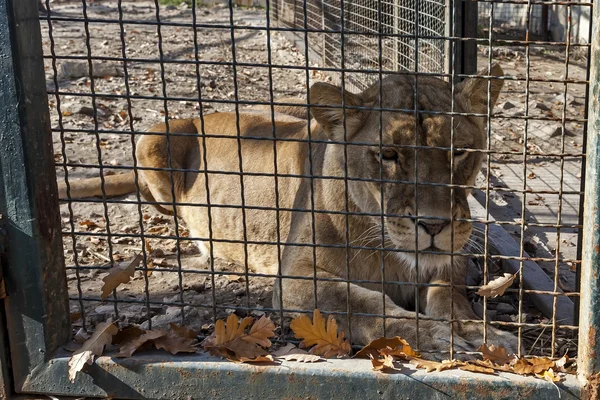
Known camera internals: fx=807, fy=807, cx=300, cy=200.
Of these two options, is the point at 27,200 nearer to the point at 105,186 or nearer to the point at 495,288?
the point at 495,288

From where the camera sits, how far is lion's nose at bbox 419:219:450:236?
3.20 meters

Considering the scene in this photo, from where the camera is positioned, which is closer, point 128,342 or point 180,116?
point 128,342

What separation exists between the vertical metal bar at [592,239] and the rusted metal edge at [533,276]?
2.51 feet

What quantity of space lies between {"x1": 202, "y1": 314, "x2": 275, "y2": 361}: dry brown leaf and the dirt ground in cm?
9

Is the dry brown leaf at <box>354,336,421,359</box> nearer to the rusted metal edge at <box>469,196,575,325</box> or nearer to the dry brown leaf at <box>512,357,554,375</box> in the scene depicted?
the dry brown leaf at <box>512,357,554,375</box>

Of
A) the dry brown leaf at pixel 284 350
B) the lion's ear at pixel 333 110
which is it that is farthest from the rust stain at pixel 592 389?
the lion's ear at pixel 333 110

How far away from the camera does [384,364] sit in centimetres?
289

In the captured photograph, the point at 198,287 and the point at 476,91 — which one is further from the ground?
the point at 476,91

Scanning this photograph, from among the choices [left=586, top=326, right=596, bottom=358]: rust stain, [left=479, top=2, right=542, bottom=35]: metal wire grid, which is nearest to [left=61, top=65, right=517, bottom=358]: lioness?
[left=586, top=326, right=596, bottom=358]: rust stain

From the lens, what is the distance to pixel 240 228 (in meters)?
5.07

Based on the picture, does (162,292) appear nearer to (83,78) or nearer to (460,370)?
(460,370)

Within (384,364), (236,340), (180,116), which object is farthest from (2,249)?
(180,116)

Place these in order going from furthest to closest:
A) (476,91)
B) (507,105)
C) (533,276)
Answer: (507,105)
(533,276)
(476,91)

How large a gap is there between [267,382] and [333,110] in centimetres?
130
